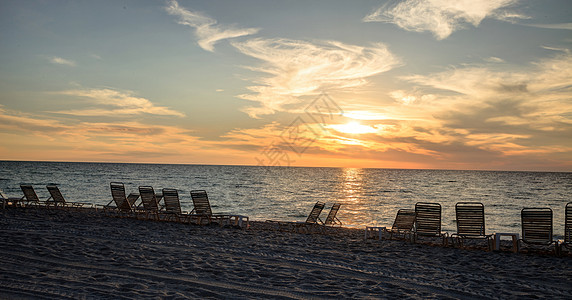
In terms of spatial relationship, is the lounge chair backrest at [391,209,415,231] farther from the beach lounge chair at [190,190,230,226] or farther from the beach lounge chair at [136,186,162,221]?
the beach lounge chair at [136,186,162,221]

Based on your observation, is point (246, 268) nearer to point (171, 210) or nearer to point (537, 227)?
point (537, 227)

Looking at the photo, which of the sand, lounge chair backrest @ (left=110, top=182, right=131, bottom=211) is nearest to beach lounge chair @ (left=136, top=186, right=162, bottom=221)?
lounge chair backrest @ (left=110, top=182, right=131, bottom=211)

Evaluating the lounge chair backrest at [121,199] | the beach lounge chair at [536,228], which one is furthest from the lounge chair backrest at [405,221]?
the lounge chair backrest at [121,199]

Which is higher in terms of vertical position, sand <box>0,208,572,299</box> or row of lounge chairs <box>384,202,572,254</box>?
row of lounge chairs <box>384,202,572,254</box>

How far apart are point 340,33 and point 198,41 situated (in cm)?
500

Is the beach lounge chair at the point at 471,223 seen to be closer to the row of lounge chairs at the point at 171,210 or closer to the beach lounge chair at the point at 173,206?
the row of lounge chairs at the point at 171,210

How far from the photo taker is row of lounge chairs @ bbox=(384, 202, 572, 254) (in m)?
8.65

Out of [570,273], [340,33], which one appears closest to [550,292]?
[570,273]

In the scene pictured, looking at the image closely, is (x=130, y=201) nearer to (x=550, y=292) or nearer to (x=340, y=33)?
(x=340, y=33)

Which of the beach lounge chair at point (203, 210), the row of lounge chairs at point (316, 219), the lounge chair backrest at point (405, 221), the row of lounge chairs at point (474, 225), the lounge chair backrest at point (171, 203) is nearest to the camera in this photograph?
the row of lounge chairs at point (474, 225)

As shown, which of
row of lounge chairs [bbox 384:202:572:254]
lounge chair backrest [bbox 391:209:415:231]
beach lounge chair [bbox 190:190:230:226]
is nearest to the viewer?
row of lounge chairs [bbox 384:202:572:254]

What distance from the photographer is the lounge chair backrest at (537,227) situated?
8695 millimetres

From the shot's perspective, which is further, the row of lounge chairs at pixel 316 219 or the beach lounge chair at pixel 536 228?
the row of lounge chairs at pixel 316 219

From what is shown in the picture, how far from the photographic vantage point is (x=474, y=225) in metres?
9.40
